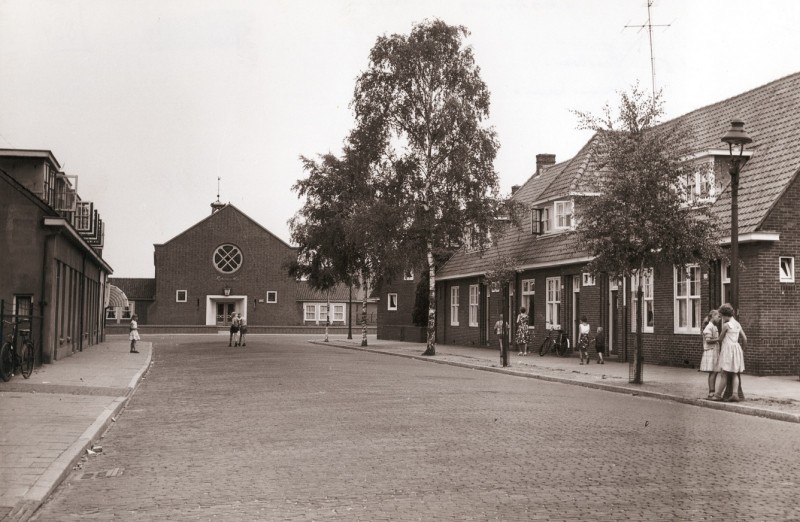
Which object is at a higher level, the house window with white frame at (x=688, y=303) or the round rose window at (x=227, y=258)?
the round rose window at (x=227, y=258)

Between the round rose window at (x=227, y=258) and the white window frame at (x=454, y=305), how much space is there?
38403 millimetres

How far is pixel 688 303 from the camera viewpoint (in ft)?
88.0

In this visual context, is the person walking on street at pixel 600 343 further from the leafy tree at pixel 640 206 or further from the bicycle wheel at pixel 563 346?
the leafy tree at pixel 640 206

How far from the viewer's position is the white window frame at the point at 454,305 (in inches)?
1876

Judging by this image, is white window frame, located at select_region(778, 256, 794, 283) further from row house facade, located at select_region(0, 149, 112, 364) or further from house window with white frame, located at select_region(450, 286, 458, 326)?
house window with white frame, located at select_region(450, 286, 458, 326)

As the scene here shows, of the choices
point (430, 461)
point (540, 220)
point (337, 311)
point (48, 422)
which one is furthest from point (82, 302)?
point (337, 311)

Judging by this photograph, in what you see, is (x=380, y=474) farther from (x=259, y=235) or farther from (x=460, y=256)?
(x=259, y=235)

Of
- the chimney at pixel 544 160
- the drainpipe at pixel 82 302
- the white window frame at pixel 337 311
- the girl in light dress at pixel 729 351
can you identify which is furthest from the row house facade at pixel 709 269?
the white window frame at pixel 337 311

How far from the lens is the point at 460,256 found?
47.8 m

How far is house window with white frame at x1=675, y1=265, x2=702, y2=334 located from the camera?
26.5m

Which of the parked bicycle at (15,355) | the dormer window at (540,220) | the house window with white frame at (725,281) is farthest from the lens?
the dormer window at (540,220)

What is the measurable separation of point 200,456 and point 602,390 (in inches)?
478

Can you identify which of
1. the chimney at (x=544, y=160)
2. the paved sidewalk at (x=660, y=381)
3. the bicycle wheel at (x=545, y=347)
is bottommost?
the paved sidewalk at (x=660, y=381)

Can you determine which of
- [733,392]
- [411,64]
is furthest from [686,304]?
[411,64]
